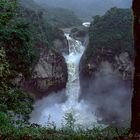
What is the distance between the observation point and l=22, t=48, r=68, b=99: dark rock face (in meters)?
42.6

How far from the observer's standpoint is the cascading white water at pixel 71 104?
38562mm

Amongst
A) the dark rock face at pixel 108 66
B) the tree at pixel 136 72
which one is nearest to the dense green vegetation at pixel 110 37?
the dark rock face at pixel 108 66

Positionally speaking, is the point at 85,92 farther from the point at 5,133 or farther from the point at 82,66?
the point at 5,133

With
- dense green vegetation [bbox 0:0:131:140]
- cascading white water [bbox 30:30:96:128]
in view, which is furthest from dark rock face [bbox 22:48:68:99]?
dense green vegetation [bbox 0:0:131:140]

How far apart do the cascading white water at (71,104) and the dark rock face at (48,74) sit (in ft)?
2.44

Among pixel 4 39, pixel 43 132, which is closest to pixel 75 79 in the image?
pixel 4 39

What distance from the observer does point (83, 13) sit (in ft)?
293

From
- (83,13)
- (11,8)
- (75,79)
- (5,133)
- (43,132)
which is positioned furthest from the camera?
(83,13)

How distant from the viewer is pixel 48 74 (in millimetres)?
44312

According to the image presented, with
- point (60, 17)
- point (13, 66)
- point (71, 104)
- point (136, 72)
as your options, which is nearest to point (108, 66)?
point (71, 104)

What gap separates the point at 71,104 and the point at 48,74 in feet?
12.7

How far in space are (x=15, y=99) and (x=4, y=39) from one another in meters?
2.48

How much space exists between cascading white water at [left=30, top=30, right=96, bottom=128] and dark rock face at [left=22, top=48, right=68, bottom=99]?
2.44 feet

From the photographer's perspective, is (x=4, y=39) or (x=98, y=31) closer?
(x=4, y=39)
